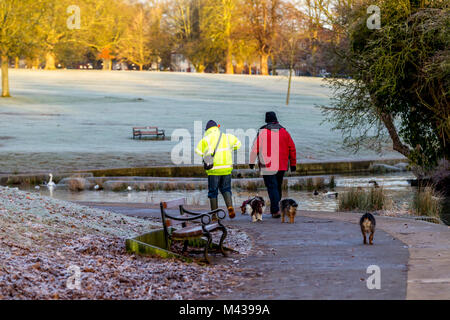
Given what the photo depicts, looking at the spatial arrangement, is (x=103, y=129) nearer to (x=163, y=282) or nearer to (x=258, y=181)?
(x=258, y=181)

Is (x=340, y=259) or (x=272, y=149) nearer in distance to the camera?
(x=340, y=259)

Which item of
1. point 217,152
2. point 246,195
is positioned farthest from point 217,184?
point 246,195

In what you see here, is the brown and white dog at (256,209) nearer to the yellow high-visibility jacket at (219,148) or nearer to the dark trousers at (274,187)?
the dark trousers at (274,187)

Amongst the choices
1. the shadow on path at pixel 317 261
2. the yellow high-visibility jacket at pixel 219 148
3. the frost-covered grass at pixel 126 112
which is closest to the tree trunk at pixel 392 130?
Result: the shadow on path at pixel 317 261

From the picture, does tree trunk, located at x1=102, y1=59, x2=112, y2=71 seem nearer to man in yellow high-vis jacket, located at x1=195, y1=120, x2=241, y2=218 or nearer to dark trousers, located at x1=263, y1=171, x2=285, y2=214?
dark trousers, located at x1=263, y1=171, x2=285, y2=214

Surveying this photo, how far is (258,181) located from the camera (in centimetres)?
2517

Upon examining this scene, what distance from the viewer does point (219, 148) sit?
12430 millimetres

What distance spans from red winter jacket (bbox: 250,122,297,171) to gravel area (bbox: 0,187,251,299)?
2542 millimetres

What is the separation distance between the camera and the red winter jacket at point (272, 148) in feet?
44.4

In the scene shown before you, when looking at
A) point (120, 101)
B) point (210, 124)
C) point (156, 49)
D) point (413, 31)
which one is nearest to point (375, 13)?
point (413, 31)

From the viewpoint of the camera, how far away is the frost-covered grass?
3234 cm

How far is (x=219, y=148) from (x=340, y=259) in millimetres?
3707

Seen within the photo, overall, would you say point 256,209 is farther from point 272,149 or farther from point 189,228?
point 189,228
